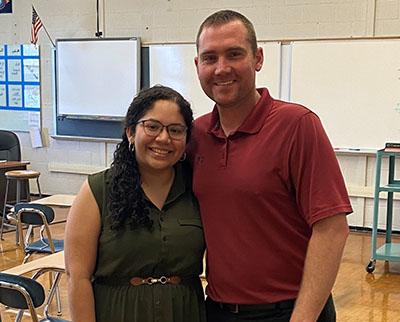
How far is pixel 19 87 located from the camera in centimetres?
817

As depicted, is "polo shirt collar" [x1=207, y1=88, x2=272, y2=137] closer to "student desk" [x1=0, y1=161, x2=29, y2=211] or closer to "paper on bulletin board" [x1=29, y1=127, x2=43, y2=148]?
"student desk" [x1=0, y1=161, x2=29, y2=211]

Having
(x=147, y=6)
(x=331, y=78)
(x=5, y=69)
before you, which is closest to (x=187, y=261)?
(x=331, y=78)

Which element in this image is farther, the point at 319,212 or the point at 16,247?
the point at 16,247

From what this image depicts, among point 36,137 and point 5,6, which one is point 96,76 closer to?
point 36,137

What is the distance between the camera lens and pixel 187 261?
63.2 inches

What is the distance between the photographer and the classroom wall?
609 centimetres

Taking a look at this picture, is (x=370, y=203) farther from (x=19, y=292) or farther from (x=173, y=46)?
(x=19, y=292)

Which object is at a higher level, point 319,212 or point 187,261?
point 319,212

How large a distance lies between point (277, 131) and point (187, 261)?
1.46 feet

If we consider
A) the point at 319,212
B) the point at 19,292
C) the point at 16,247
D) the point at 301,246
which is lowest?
the point at 16,247

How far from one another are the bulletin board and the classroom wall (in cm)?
11

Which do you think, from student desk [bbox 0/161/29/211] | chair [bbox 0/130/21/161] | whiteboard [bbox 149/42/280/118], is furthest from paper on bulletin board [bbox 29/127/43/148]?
whiteboard [bbox 149/42/280/118]

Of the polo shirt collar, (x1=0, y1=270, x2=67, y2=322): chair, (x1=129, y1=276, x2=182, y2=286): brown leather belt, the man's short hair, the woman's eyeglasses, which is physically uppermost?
the man's short hair

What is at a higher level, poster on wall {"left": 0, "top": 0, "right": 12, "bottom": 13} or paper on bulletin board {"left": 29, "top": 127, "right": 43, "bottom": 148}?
poster on wall {"left": 0, "top": 0, "right": 12, "bottom": 13}
